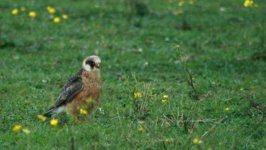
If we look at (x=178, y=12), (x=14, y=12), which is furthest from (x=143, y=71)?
(x=178, y=12)

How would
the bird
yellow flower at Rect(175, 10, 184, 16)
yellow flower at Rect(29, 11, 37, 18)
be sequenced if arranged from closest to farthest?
the bird < yellow flower at Rect(29, 11, 37, 18) < yellow flower at Rect(175, 10, 184, 16)

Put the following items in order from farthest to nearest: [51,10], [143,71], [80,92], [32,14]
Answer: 1. [51,10]
2. [32,14]
3. [143,71]
4. [80,92]

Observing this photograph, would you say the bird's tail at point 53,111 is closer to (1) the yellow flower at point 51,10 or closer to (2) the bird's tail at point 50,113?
(2) the bird's tail at point 50,113

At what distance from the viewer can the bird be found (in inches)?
315

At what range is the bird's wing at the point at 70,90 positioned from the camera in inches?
315

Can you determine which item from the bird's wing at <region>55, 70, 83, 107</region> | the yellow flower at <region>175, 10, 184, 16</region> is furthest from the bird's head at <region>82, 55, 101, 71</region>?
the yellow flower at <region>175, 10, 184, 16</region>

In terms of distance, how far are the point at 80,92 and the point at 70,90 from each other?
0.11 m

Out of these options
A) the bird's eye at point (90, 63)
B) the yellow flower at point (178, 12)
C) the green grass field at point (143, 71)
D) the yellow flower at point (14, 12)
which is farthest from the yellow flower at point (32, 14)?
the bird's eye at point (90, 63)

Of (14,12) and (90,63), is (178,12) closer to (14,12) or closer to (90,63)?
(14,12)

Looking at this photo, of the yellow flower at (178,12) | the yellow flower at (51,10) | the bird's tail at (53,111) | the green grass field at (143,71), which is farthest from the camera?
the yellow flower at (178,12)

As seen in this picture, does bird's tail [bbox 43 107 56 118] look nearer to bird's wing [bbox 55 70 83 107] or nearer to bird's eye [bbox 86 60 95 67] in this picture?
bird's wing [bbox 55 70 83 107]

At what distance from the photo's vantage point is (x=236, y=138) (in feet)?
24.0

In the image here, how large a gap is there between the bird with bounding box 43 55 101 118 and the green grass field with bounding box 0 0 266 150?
0.81 ft

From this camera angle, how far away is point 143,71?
11.2 m
